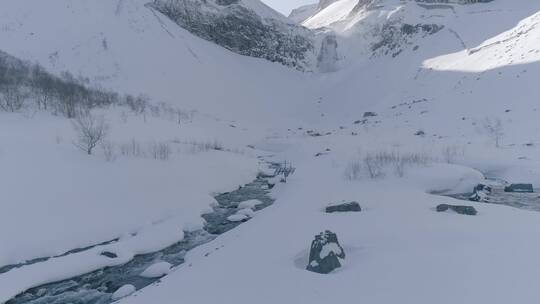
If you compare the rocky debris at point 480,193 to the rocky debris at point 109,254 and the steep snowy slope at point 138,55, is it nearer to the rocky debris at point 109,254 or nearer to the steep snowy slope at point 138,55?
the rocky debris at point 109,254

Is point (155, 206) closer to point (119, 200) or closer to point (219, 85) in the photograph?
point (119, 200)

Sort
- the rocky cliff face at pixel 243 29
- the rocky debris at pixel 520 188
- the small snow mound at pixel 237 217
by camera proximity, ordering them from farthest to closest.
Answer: the rocky cliff face at pixel 243 29 → the rocky debris at pixel 520 188 → the small snow mound at pixel 237 217

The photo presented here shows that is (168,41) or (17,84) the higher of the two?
(168,41)

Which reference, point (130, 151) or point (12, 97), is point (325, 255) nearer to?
point (130, 151)

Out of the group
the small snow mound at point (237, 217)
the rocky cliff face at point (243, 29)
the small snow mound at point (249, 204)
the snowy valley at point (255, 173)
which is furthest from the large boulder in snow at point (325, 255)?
the rocky cliff face at point (243, 29)

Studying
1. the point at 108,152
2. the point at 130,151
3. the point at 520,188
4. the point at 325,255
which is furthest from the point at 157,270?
the point at 520,188

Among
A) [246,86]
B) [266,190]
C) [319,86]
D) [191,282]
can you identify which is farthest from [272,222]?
[319,86]

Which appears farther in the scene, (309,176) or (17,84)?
(17,84)
